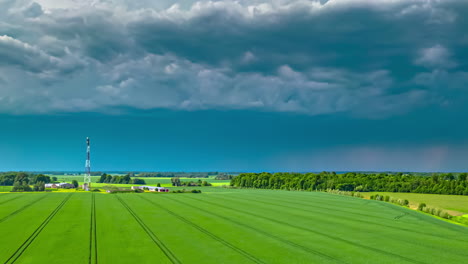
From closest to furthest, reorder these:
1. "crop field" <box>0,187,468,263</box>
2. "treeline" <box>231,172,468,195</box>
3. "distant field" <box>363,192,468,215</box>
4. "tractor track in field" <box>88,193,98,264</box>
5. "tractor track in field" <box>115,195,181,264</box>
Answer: "tractor track in field" <box>88,193,98,264</box>, "tractor track in field" <box>115,195,181,264</box>, "crop field" <box>0,187,468,263</box>, "distant field" <box>363,192,468,215</box>, "treeline" <box>231,172,468,195</box>

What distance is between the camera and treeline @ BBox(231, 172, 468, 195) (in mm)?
119125

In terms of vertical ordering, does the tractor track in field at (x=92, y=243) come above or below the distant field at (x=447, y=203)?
above

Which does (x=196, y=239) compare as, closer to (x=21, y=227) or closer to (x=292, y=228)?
(x=292, y=228)

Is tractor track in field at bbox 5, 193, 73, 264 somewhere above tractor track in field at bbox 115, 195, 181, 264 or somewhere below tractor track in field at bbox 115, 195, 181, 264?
above

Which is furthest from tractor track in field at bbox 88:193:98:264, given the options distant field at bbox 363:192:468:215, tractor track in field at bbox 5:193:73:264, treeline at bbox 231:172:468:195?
treeline at bbox 231:172:468:195

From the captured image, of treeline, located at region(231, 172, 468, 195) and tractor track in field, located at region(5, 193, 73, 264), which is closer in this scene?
tractor track in field, located at region(5, 193, 73, 264)

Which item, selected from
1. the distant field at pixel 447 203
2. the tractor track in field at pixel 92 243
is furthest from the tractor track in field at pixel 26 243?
the distant field at pixel 447 203

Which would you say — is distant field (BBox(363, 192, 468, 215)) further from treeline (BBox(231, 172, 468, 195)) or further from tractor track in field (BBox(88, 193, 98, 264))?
tractor track in field (BBox(88, 193, 98, 264))

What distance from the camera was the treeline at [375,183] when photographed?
119 metres

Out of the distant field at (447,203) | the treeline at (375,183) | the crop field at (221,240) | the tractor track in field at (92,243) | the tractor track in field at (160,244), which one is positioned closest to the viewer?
the tractor track in field at (92,243)

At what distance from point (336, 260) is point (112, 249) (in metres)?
16.8

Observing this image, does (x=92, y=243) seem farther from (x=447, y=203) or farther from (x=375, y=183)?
(x=375, y=183)

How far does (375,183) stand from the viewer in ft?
439

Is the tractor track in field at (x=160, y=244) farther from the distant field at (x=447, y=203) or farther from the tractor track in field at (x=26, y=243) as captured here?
the distant field at (x=447, y=203)
